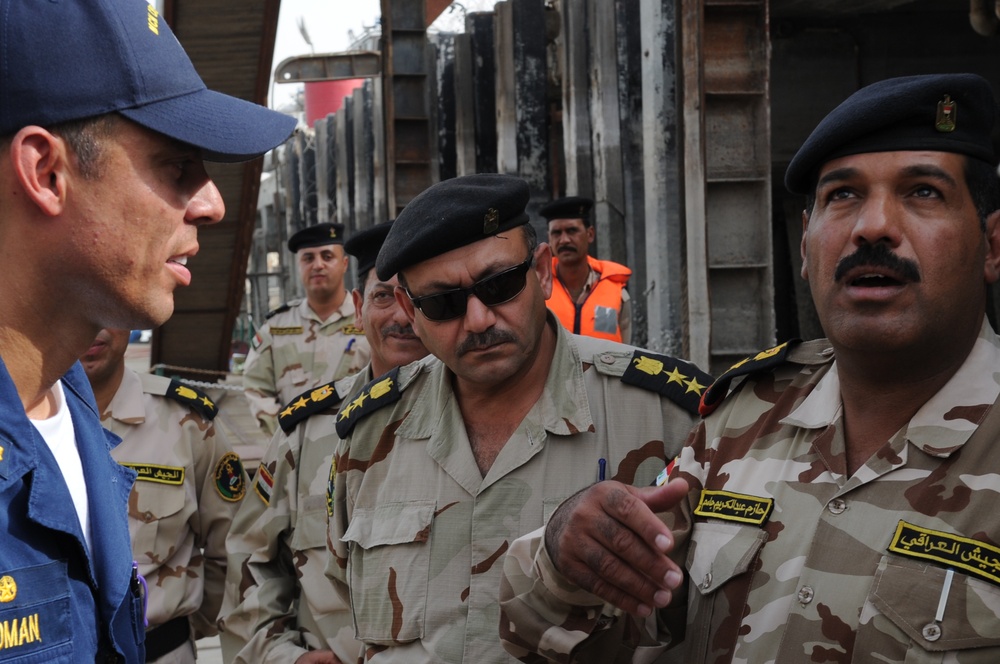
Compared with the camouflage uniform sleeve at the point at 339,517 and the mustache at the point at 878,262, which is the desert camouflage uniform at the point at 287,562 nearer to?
the camouflage uniform sleeve at the point at 339,517

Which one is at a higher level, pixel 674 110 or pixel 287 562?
pixel 674 110

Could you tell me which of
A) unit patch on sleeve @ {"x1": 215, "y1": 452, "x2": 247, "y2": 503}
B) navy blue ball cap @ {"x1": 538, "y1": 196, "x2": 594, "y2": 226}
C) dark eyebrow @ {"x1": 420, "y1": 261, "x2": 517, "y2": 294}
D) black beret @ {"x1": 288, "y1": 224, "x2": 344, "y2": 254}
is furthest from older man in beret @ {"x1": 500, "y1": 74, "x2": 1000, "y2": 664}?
black beret @ {"x1": 288, "y1": 224, "x2": 344, "y2": 254}

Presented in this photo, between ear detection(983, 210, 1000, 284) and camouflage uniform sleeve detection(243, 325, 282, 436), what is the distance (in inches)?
258

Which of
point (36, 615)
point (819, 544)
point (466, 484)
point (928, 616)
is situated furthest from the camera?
point (466, 484)

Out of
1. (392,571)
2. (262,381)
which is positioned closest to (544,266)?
(392,571)

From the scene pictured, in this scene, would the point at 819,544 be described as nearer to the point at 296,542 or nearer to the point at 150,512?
the point at 296,542

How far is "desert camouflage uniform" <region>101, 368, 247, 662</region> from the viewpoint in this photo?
157 inches

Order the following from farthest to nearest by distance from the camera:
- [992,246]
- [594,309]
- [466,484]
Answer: [594,309] < [466,484] < [992,246]

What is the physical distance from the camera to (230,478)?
4.32 m

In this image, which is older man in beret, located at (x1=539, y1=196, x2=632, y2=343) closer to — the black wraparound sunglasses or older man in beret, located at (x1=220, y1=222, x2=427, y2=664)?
older man in beret, located at (x1=220, y1=222, x2=427, y2=664)

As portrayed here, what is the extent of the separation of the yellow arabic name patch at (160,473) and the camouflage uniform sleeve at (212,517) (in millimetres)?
140

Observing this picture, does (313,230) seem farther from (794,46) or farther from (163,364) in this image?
(794,46)

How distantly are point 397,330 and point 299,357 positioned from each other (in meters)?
4.35

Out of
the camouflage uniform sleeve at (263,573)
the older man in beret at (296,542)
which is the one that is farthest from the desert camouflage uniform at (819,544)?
A: the camouflage uniform sleeve at (263,573)
